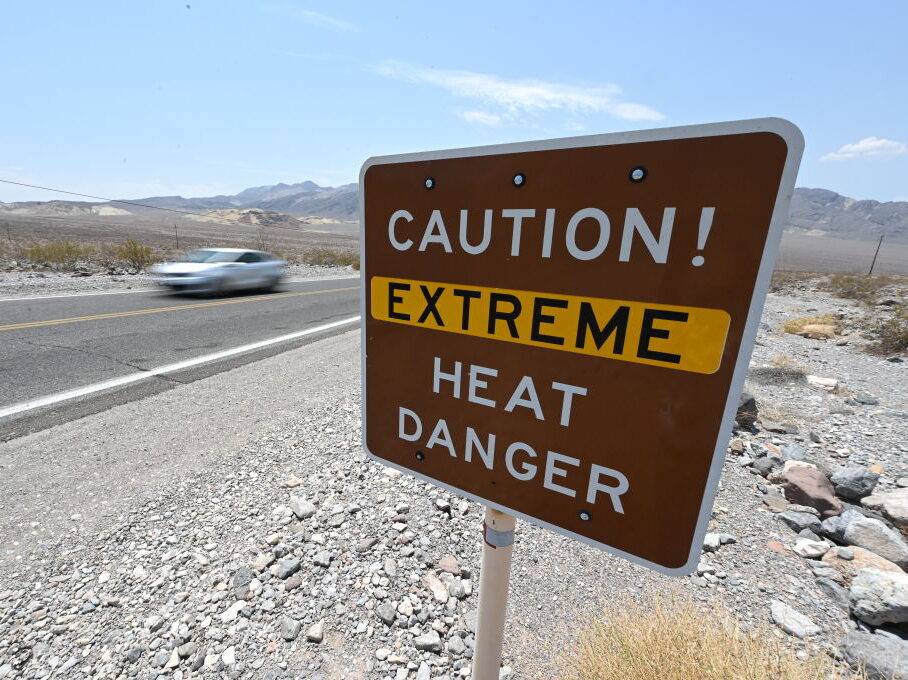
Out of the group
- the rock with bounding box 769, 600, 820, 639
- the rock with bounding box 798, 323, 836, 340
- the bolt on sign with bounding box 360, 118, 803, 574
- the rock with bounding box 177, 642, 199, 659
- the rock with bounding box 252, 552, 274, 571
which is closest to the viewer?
the bolt on sign with bounding box 360, 118, 803, 574

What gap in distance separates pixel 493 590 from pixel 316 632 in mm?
1356

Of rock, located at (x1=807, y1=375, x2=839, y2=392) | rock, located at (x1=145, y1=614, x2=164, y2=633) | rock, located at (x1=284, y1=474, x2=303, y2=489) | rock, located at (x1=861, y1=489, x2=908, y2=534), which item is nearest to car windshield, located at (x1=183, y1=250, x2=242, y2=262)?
rock, located at (x1=284, y1=474, x2=303, y2=489)

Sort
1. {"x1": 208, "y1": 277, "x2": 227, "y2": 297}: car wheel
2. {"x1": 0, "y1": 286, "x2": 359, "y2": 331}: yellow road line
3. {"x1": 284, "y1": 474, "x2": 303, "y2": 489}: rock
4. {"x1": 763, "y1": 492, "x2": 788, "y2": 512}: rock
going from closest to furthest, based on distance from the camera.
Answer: {"x1": 284, "y1": 474, "x2": 303, "y2": 489}: rock → {"x1": 763, "y1": 492, "x2": 788, "y2": 512}: rock → {"x1": 0, "y1": 286, "x2": 359, "y2": 331}: yellow road line → {"x1": 208, "y1": 277, "x2": 227, "y2": 297}: car wheel

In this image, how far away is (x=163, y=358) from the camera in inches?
243

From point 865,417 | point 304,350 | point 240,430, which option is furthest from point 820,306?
point 240,430

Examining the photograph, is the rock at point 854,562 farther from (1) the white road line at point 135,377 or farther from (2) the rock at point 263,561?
(1) the white road line at point 135,377

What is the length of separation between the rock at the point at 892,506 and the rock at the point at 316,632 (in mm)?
4062

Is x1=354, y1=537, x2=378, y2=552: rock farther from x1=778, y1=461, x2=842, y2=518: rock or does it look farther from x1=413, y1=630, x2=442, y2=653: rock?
x1=778, y1=461, x2=842, y2=518: rock

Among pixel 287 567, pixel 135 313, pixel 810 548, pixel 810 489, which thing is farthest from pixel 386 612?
pixel 135 313

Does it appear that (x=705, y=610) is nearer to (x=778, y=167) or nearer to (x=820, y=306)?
(x=778, y=167)

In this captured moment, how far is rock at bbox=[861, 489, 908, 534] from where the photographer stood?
3203mm

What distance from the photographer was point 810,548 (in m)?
2.78

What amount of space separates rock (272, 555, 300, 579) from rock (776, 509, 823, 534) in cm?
332

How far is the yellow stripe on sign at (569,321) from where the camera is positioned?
737 millimetres
